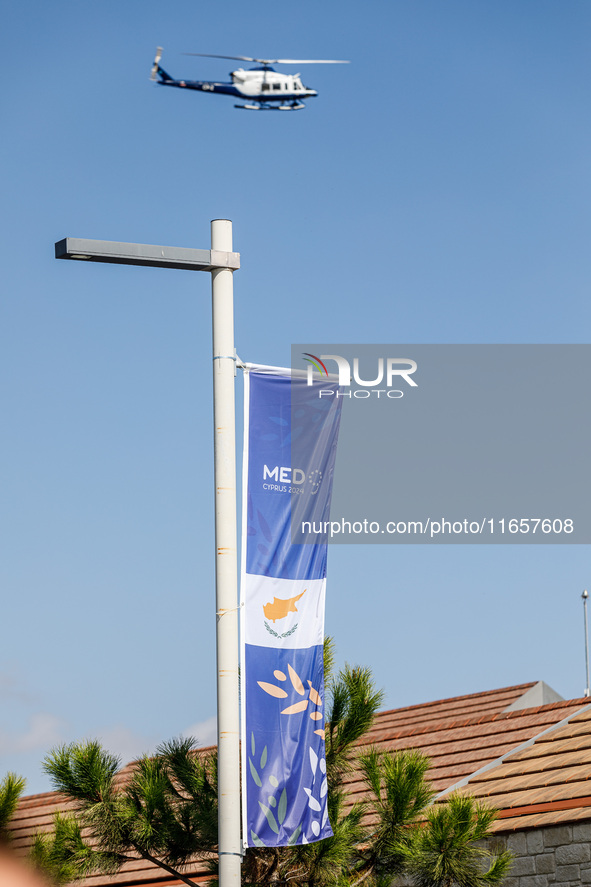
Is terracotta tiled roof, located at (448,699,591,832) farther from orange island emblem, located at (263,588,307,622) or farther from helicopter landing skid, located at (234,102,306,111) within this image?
helicopter landing skid, located at (234,102,306,111)

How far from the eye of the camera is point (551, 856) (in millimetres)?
9766

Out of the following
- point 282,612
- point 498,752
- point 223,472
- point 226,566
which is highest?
point 223,472

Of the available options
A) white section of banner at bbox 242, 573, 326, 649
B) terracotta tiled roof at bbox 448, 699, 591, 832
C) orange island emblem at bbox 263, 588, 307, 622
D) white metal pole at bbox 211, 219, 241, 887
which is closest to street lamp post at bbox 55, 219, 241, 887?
white metal pole at bbox 211, 219, 241, 887

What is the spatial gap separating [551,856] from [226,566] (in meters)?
4.56

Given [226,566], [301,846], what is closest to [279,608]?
[226,566]

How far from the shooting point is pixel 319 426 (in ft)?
27.0

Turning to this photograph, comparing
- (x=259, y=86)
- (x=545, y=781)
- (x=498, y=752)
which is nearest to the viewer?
(x=259, y=86)

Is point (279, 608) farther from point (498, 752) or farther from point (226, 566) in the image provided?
point (498, 752)

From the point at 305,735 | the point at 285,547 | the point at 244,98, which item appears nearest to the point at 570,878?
the point at 305,735

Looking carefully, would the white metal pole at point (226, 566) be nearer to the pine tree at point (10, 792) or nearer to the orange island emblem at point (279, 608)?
the orange island emblem at point (279, 608)

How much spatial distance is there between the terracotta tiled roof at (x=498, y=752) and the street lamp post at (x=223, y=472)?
2142 mm

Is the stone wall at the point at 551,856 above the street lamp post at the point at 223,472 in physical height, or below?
below

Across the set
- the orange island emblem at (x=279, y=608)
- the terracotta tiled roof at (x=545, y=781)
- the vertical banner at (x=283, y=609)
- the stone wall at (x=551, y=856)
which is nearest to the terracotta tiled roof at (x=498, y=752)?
the terracotta tiled roof at (x=545, y=781)

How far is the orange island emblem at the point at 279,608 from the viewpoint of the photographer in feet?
25.0
